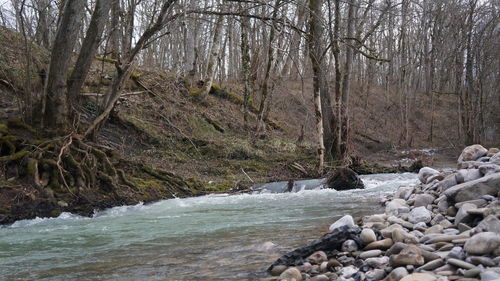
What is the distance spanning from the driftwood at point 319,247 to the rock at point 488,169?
237 centimetres

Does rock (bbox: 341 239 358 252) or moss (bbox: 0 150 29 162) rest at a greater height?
moss (bbox: 0 150 29 162)

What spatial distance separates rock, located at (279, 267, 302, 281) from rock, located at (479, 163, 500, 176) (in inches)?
128

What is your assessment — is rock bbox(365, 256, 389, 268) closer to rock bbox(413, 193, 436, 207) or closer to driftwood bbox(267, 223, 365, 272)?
driftwood bbox(267, 223, 365, 272)

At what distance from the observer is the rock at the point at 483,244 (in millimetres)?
A: 3252

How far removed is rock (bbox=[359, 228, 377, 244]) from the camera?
4.38 metres

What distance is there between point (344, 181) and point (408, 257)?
873 centimetres

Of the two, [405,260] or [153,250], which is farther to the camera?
[153,250]

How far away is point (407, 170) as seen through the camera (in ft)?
51.1

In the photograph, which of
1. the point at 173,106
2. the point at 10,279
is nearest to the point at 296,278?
the point at 10,279

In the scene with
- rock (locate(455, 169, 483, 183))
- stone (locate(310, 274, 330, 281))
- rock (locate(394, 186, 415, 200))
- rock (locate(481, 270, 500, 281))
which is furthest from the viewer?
rock (locate(394, 186, 415, 200))

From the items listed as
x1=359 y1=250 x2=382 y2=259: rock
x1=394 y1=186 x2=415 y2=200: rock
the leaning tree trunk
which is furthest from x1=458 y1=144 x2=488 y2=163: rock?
the leaning tree trunk

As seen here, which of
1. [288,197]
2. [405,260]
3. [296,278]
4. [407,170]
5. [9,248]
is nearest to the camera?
[405,260]

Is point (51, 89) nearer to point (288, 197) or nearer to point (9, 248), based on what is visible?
point (9, 248)

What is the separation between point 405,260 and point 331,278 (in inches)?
24.0
